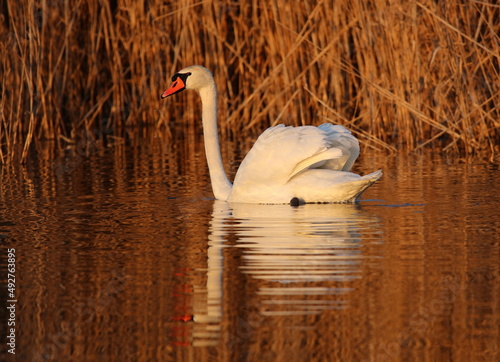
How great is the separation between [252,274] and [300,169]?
99.8 inches

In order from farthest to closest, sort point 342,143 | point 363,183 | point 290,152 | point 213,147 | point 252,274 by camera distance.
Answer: point 213,147 → point 342,143 → point 290,152 → point 363,183 → point 252,274

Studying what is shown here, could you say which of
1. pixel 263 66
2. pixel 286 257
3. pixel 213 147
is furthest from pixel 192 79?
pixel 263 66

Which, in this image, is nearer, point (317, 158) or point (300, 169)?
point (317, 158)

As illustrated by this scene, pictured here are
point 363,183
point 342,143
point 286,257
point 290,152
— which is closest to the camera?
point 286,257

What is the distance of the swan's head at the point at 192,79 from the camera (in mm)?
9367

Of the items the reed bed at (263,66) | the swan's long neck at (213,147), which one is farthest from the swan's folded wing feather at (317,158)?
the reed bed at (263,66)

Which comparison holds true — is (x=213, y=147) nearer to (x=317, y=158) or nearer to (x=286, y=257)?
(x=317, y=158)

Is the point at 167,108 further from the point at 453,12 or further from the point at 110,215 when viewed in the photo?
the point at 110,215

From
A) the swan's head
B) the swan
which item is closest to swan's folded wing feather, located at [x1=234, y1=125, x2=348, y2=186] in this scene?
the swan

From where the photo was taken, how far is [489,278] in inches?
206

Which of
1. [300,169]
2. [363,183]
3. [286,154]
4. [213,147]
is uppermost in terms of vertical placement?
[213,147]

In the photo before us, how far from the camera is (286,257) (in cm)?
586

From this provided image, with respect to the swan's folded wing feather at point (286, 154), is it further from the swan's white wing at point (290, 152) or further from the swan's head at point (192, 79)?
the swan's head at point (192, 79)

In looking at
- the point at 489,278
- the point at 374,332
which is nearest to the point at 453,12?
the point at 489,278
